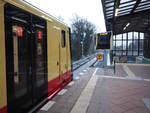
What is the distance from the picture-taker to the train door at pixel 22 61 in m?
2.06

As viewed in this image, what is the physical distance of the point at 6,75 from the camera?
1.95 meters

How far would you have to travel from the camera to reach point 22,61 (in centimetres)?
238

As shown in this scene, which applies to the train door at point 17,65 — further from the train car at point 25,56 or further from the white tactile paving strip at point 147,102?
the white tactile paving strip at point 147,102

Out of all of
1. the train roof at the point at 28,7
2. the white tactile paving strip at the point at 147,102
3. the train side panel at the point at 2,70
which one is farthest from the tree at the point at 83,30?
the train side panel at the point at 2,70

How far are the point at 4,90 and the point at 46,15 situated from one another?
7.23 feet

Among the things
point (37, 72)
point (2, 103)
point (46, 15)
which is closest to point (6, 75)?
point (2, 103)

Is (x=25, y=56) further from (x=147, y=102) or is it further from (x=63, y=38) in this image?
(x=147, y=102)

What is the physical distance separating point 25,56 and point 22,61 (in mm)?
135

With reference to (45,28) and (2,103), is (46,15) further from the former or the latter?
(2,103)

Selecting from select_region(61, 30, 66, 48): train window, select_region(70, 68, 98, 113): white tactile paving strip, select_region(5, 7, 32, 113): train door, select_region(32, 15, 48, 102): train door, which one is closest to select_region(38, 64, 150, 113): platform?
select_region(70, 68, 98, 113): white tactile paving strip

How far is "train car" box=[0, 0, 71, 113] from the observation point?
77.1 inches

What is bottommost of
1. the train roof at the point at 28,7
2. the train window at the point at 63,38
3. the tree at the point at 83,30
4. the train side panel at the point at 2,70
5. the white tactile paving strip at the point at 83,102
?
the white tactile paving strip at the point at 83,102

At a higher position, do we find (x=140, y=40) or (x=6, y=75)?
(x=140, y=40)

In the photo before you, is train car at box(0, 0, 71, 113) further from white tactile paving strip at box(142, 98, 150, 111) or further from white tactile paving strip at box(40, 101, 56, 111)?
→ white tactile paving strip at box(142, 98, 150, 111)
